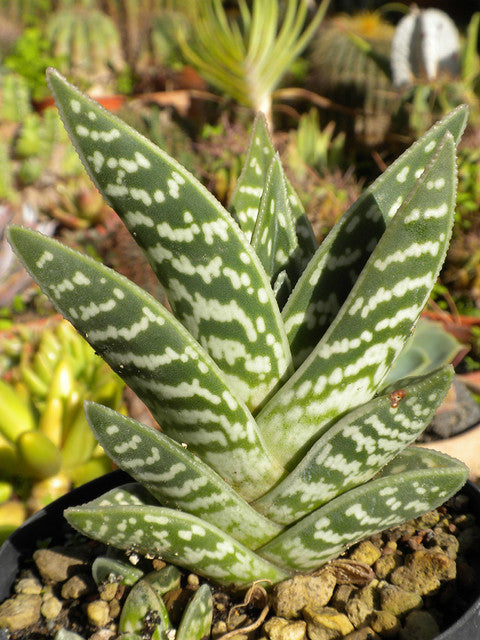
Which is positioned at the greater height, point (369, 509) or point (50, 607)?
point (369, 509)

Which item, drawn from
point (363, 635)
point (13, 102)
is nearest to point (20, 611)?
point (363, 635)

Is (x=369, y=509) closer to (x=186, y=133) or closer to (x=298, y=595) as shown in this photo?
(x=298, y=595)

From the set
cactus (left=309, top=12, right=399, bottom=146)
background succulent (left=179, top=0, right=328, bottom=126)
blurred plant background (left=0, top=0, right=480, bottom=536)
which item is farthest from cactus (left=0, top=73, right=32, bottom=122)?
cactus (left=309, top=12, right=399, bottom=146)

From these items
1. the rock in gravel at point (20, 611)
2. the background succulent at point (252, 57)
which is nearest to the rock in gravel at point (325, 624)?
the rock in gravel at point (20, 611)

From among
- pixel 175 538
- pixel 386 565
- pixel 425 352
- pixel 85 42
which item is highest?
pixel 85 42

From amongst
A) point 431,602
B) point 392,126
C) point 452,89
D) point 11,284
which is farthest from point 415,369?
point 392,126

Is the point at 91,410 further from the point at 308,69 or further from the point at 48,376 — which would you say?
the point at 308,69

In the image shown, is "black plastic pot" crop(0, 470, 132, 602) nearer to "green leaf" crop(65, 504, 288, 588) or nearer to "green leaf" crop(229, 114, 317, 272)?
"green leaf" crop(65, 504, 288, 588)
